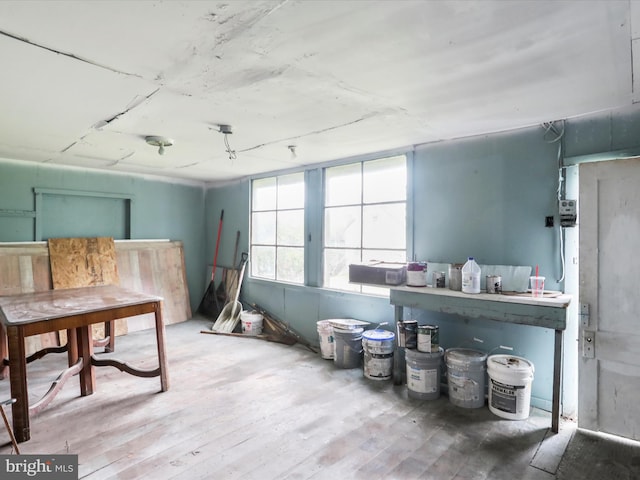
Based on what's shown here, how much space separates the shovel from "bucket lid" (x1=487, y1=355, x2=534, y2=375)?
3471 mm

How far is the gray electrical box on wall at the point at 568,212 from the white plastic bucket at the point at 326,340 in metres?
2.40

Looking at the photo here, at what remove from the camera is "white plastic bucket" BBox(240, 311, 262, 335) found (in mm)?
4891

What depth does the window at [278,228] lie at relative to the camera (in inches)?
191

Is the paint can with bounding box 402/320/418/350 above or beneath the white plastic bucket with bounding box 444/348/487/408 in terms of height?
above

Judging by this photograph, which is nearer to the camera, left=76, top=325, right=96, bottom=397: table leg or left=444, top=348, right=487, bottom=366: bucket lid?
left=444, top=348, right=487, bottom=366: bucket lid

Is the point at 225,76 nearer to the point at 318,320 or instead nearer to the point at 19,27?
the point at 19,27

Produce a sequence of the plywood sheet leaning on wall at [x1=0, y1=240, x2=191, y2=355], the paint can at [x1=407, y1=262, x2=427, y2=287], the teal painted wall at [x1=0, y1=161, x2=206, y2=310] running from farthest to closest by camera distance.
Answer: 1. the teal painted wall at [x1=0, y1=161, x2=206, y2=310]
2. the plywood sheet leaning on wall at [x1=0, y1=240, x2=191, y2=355]
3. the paint can at [x1=407, y1=262, x2=427, y2=287]

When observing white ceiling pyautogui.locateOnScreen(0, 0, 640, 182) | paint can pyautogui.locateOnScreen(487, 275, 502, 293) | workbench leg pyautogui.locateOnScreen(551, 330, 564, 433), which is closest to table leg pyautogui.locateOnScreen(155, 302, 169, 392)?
white ceiling pyautogui.locateOnScreen(0, 0, 640, 182)

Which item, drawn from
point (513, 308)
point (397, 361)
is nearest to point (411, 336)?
point (397, 361)

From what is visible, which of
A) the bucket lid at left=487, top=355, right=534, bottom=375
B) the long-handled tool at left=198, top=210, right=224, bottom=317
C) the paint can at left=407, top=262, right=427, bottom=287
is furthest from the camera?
the long-handled tool at left=198, top=210, right=224, bottom=317

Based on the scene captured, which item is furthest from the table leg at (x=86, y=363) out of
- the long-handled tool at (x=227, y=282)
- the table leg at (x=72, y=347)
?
the long-handled tool at (x=227, y=282)

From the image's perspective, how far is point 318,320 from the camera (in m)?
4.43

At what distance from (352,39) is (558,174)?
6.96 feet

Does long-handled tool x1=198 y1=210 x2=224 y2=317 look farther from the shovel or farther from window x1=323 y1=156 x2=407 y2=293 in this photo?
window x1=323 y1=156 x2=407 y2=293
